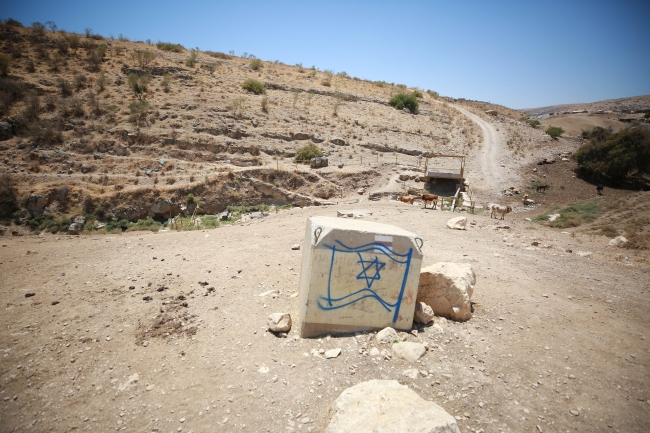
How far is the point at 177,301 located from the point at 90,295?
1.74 m

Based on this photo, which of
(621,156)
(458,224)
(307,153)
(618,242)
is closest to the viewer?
(618,242)

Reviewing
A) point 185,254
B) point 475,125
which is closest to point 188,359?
point 185,254

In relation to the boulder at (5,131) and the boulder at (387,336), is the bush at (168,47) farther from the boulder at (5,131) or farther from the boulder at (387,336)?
the boulder at (387,336)

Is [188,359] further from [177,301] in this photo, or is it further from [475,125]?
[475,125]

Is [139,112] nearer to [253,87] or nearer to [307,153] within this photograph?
[253,87]

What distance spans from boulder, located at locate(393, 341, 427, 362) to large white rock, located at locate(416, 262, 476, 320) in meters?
0.98

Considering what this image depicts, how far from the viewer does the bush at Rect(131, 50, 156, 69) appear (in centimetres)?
2338

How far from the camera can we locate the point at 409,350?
3.69 metres

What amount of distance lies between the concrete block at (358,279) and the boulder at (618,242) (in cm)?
825

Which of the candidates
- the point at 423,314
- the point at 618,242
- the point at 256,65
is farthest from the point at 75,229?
the point at 256,65

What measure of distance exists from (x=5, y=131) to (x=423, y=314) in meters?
21.0

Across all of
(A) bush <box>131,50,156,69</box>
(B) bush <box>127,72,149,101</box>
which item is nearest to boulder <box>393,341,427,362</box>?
(B) bush <box>127,72,149,101</box>

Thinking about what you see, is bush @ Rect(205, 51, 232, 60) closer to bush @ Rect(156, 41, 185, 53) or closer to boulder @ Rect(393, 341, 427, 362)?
bush @ Rect(156, 41, 185, 53)

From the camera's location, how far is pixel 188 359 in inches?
150
